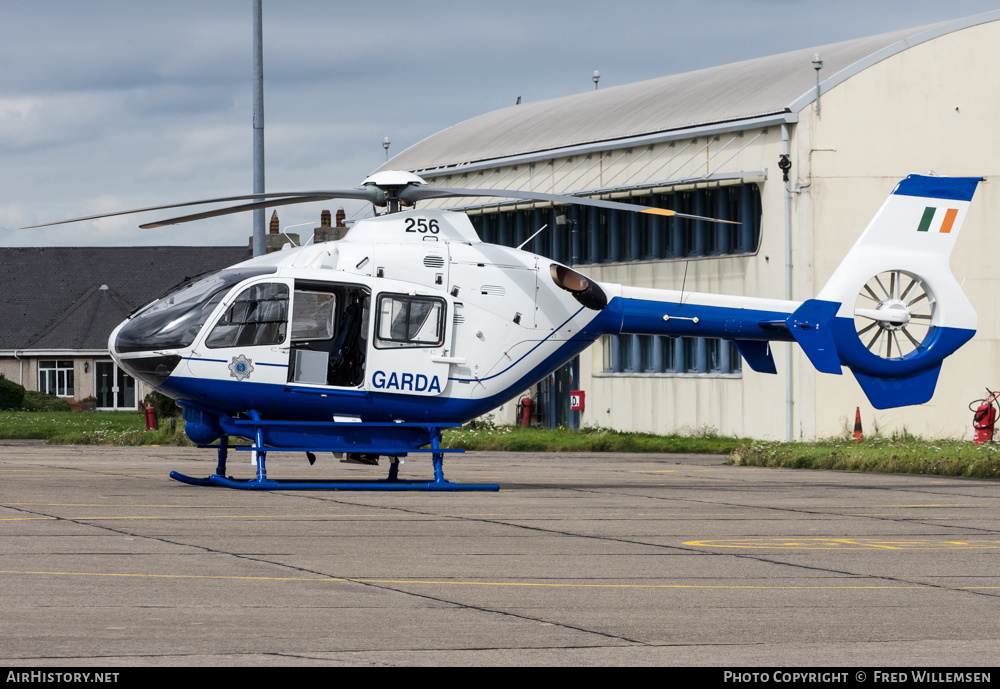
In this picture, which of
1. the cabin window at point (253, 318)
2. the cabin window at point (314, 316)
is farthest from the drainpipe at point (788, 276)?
the cabin window at point (253, 318)

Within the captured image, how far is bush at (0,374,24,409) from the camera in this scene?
180 ft

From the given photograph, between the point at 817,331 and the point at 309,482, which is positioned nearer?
the point at 309,482

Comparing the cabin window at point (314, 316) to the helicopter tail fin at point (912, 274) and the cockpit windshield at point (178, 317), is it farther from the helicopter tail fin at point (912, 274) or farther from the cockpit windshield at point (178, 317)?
the helicopter tail fin at point (912, 274)

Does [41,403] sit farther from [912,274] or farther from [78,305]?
[912,274]

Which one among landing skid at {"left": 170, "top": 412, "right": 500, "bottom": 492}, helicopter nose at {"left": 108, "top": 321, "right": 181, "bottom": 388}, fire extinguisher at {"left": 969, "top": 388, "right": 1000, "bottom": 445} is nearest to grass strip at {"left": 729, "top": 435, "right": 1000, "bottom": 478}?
fire extinguisher at {"left": 969, "top": 388, "right": 1000, "bottom": 445}

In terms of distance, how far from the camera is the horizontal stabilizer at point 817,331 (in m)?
20.4

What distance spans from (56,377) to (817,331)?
53.6 metres

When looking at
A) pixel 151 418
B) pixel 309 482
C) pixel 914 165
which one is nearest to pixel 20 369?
pixel 151 418

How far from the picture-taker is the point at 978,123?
33844mm

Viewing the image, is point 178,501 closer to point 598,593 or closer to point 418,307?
point 418,307

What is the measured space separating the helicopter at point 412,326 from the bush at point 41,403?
1587 inches

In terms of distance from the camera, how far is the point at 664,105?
126 ft
